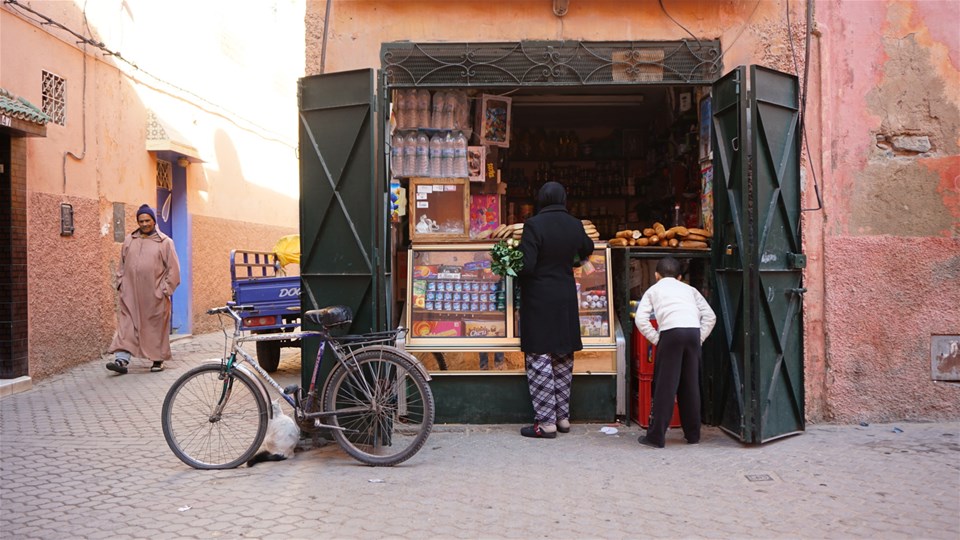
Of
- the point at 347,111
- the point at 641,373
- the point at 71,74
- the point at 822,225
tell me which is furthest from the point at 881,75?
the point at 71,74

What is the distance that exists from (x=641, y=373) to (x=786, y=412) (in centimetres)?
118

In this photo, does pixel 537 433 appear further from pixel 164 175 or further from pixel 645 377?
pixel 164 175

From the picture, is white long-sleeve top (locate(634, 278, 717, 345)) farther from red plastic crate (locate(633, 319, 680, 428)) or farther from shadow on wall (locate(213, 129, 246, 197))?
shadow on wall (locate(213, 129, 246, 197))

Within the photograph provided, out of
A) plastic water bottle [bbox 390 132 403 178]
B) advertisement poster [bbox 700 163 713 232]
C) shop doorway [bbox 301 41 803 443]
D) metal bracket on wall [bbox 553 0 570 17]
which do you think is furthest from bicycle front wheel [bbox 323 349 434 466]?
metal bracket on wall [bbox 553 0 570 17]

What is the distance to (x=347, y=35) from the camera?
649 centimetres

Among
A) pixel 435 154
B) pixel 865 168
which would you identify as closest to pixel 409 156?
pixel 435 154

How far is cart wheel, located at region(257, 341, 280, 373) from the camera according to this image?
9312mm

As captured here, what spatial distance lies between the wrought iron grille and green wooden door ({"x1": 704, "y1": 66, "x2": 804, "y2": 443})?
0.47 m

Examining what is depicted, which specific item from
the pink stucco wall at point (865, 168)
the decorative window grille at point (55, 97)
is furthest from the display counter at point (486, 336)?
the decorative window grille at point (55, 97)

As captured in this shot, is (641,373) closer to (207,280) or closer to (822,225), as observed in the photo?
(822,225)

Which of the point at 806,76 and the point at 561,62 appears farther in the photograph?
the point at 561,62

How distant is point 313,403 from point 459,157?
293cm

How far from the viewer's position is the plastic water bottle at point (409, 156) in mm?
7016

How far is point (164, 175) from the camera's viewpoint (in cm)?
1274
